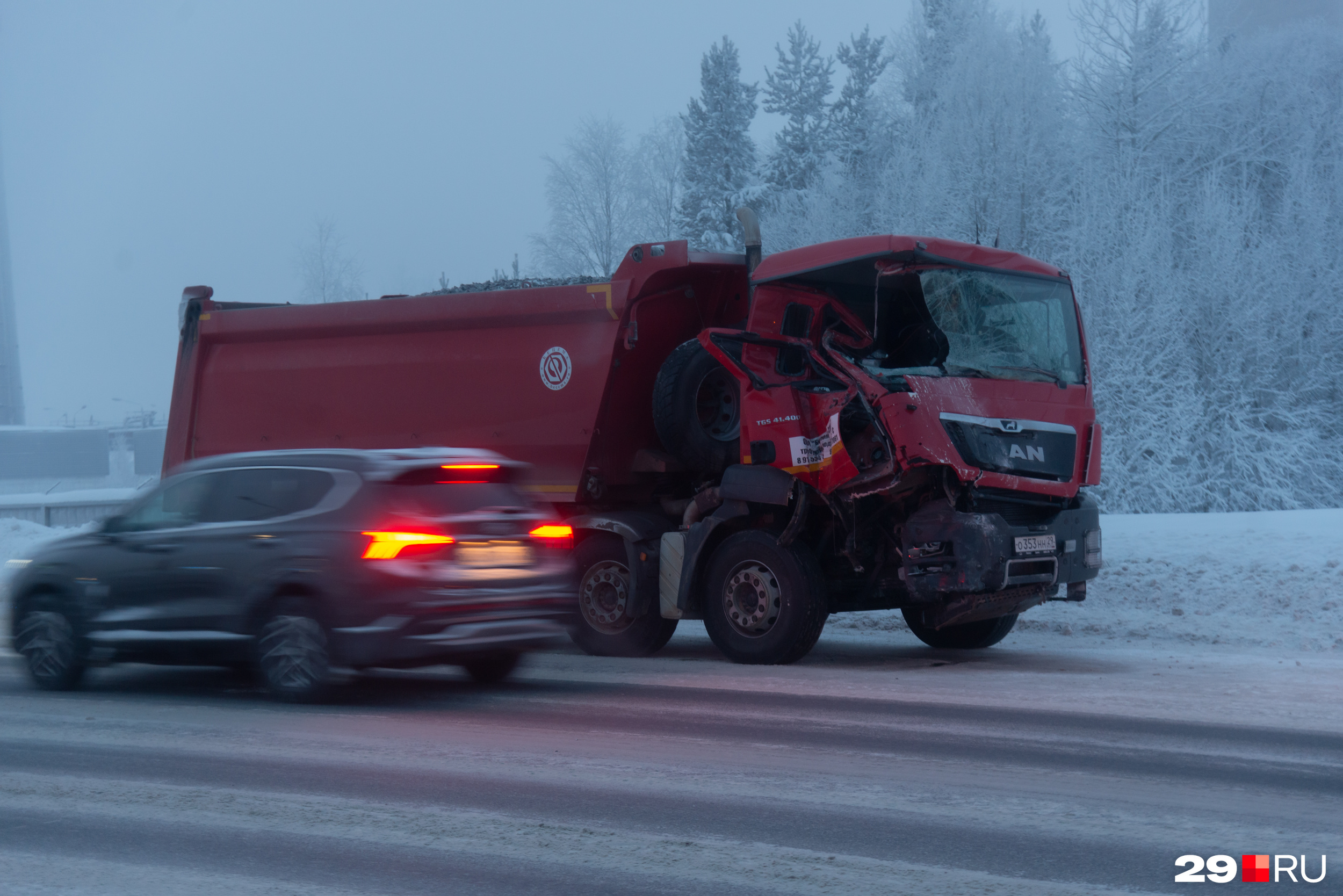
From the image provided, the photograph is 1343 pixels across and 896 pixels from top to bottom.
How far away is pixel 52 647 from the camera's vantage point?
9.32m

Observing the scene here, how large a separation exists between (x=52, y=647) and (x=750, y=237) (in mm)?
6540

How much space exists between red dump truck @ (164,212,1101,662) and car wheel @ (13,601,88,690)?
12.7 ft

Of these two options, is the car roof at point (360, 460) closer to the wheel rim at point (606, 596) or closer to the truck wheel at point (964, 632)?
the wheel rim at point (606, 596)

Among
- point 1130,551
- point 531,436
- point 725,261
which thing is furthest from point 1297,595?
point 531,436

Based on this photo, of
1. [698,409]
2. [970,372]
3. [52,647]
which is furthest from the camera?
[698,409]

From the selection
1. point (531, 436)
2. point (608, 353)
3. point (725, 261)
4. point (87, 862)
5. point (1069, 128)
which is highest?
point (1069, 128)

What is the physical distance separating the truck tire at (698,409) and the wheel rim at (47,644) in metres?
4.85

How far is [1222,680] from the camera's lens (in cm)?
931

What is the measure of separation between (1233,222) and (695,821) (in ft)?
77.6

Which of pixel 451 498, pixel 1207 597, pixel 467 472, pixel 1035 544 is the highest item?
pixel 467 472

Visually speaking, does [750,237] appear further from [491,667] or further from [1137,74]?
[1137,74]

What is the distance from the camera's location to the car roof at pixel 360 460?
27.6 ft

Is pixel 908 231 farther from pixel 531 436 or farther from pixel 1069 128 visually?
pixel 531 436

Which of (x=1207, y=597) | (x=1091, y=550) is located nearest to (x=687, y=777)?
(x=1091, y=550)
